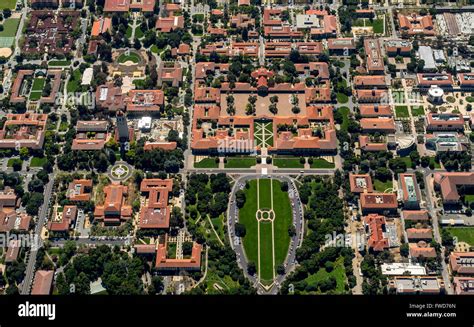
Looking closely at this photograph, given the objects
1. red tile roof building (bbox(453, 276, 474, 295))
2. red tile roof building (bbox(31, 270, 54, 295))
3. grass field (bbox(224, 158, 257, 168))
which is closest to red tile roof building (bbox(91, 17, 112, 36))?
grass field (bbox(224, 158, 257, 168))

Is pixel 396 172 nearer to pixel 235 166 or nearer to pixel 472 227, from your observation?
pixel 472 227

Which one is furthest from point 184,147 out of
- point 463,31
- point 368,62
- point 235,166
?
point 463,31

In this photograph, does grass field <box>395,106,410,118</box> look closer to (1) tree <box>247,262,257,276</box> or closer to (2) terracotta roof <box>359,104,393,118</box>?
(2) terracotta roof <box>359,104,393,118</box>

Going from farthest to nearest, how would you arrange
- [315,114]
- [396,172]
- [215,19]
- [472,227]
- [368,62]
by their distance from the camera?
[215,19]
[368,62]
[315,114]
[396,172]
[472,227]

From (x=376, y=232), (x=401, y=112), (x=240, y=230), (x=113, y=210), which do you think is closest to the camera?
(x=376, y=232)

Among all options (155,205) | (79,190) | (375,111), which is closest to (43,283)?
(79,190)

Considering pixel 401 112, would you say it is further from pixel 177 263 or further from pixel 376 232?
pixel 177 263

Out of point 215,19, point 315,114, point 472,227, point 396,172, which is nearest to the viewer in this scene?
point 472,227
